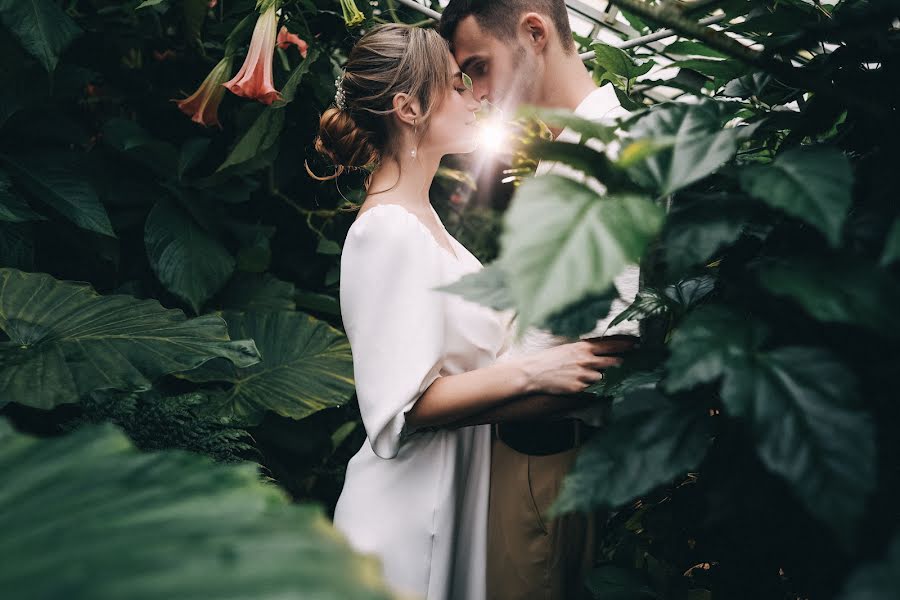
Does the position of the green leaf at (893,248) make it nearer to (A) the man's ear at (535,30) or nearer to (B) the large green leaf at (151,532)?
(B) the large green leaf at (151,532)

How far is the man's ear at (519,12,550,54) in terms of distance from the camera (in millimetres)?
1446

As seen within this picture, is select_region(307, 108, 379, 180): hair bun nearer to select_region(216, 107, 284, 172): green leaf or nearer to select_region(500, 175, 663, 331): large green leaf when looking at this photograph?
select_region(216, 107, 284, 172): green leaf

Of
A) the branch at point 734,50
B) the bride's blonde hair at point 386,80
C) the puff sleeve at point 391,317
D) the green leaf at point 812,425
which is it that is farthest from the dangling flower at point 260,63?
the green leaf at point 812,425

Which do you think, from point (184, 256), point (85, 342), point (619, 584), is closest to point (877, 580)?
point (619, 584)

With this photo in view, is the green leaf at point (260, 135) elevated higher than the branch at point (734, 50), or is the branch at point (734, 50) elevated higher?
the branch at point (734, 50)

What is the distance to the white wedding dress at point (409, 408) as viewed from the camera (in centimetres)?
109

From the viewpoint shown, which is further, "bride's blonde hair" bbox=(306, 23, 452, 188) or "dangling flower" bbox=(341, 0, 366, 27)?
"dangling flower" bbox=(341, 0, 366, 27)

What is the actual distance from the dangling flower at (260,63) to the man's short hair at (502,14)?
461mm

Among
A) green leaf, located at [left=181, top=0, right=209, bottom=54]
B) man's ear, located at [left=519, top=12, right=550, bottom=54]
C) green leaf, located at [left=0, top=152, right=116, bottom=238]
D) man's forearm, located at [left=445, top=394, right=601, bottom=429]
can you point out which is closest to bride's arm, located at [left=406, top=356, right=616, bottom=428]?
man's forearm, located at [left=445, top=394, right=601, bottom=429]

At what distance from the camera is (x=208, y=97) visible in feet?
5.65

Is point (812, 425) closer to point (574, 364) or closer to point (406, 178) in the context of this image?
point (574, 364)

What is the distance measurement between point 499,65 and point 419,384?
2.72ft

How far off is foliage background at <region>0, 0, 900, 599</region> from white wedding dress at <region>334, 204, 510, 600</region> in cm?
29

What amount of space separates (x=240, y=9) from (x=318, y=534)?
1.94 metres
